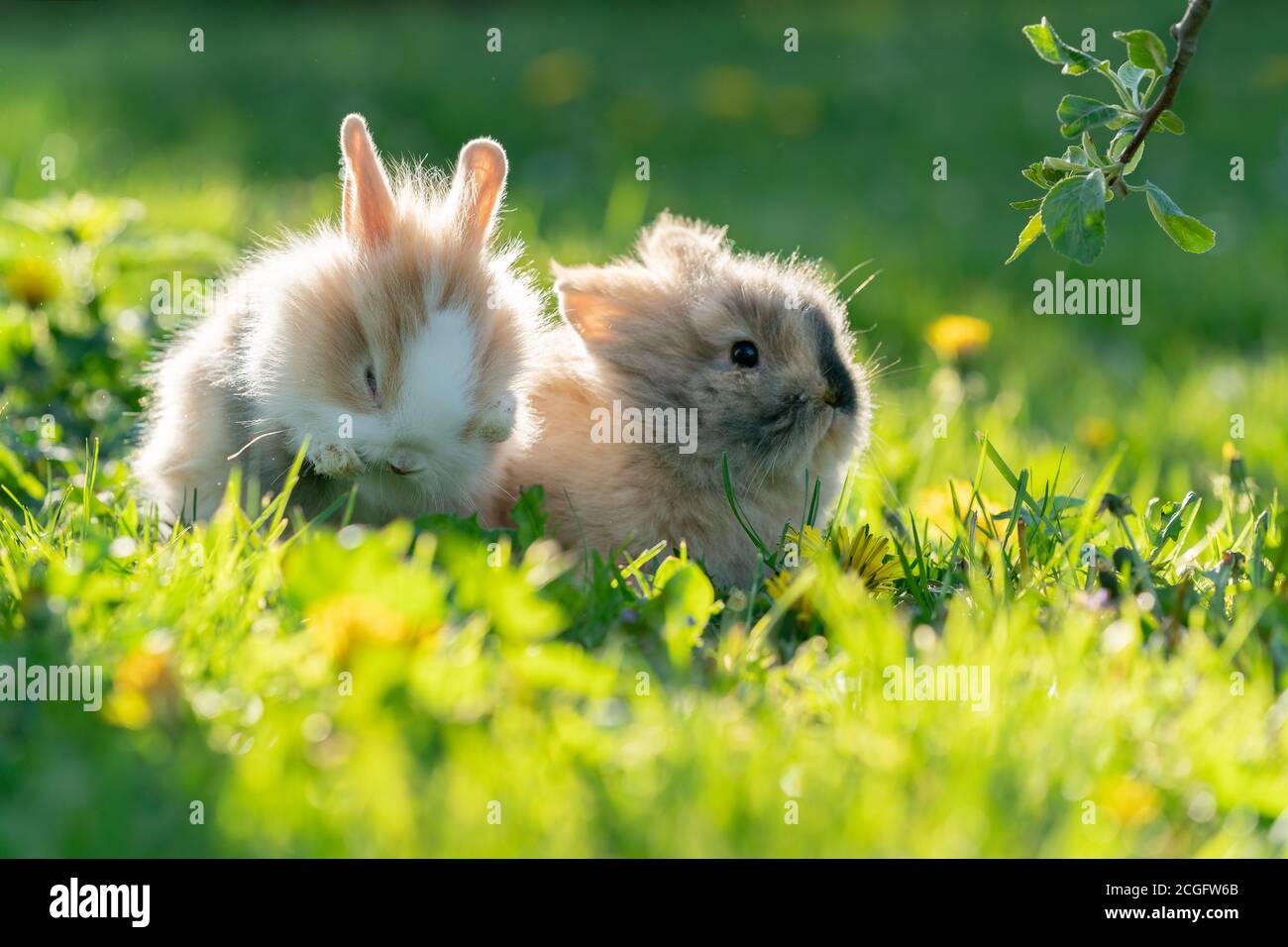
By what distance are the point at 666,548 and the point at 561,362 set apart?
517 mm

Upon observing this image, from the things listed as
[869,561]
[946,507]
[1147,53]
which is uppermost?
[1147,53]

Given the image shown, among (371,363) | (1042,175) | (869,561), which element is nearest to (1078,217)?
(1042,175)

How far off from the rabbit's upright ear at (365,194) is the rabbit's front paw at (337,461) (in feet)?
1.43

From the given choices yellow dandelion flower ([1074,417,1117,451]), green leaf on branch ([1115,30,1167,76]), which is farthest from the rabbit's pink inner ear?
yellow dandelion flower ([1074,417,1117,451])

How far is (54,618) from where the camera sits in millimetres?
2322

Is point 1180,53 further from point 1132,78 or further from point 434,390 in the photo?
point 434,390

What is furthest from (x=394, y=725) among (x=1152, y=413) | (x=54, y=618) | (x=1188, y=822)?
(x=1152, y=413)

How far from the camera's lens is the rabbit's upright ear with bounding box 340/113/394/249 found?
284 centimetres

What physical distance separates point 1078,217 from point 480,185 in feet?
3.89

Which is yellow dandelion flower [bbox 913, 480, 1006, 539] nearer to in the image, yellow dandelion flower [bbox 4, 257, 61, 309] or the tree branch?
the tree branch

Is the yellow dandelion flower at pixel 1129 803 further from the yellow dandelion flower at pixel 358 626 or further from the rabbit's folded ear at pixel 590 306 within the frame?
the rabbit's folded ear at pixel 590 306

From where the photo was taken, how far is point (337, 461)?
2.63 meters
